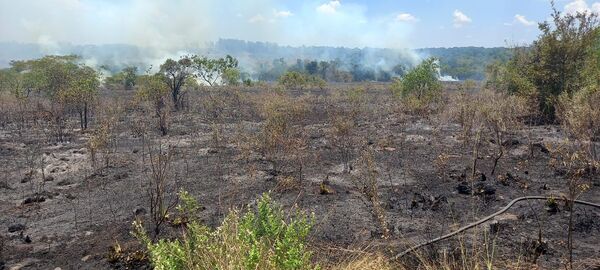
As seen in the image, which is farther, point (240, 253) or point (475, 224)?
point (475, 224)

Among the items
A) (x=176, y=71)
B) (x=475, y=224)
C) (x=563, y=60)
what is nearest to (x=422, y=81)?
(x=563, y=60)

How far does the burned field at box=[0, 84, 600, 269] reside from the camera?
518 cm

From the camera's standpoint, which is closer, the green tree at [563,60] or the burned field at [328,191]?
the burned field at [328,191]

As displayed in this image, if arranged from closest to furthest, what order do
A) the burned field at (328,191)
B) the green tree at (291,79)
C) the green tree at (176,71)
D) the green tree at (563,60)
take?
the burned field at (328,191) → the green tree at (563,60) → the green tree at (176,71) → the green tree at (291,79)

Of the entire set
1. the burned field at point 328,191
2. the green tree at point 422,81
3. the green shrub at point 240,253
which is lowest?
the burned field at point 328,191

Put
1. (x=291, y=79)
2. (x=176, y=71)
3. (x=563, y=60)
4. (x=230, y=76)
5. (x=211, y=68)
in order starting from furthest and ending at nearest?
1. (x=291, y=79)
2. (x=230, y=76)
3. (x=211, y=68)
4. (x=176, y=71)
5. (x=563, y=60)

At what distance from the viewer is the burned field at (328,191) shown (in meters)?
5.18

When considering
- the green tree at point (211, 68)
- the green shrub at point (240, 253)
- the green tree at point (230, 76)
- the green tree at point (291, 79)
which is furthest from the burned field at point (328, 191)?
the green tree at point (291, 79)

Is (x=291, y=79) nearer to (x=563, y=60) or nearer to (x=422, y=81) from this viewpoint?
(x=422, y=81)

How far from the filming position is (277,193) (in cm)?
770

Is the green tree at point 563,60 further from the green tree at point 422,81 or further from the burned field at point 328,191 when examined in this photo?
the green tree at point 422,81

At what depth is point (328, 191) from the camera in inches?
295

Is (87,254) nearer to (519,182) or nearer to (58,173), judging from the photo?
(58,173)

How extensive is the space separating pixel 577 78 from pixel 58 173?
15.0 m
